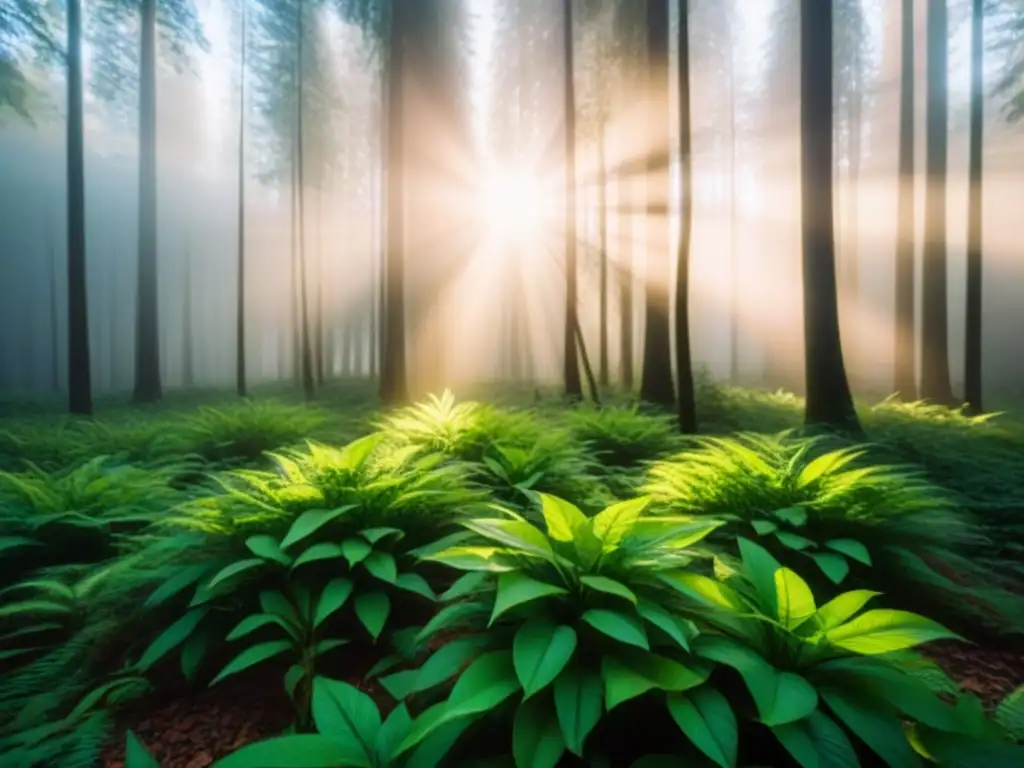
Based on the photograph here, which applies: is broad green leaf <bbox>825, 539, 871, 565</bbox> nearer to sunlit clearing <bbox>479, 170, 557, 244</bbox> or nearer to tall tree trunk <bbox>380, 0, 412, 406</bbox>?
tall tree trunk <bbox>380, 0, 412, 406</bbox>

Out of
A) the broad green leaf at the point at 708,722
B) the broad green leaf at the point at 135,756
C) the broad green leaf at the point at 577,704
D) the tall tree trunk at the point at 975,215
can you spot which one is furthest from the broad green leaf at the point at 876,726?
the tall tree trunk at the point at 975,215

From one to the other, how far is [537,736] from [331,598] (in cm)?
114

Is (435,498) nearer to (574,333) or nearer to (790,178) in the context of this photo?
(574,333)

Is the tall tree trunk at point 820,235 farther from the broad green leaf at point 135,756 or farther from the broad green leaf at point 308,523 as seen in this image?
the broad green leaf at point 135,756

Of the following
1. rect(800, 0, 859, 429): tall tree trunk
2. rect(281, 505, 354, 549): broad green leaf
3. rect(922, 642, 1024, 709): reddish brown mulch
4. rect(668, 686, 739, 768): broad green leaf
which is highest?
rect(800, 0, 859, 429): tall tree trunk

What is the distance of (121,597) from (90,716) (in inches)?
23.5

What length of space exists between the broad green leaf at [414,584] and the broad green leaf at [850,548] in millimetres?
1927

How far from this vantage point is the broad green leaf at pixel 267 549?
228 centimetres

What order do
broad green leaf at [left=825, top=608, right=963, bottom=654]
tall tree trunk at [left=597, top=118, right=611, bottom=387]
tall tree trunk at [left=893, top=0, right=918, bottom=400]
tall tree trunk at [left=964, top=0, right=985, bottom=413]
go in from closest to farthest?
broad green leaf at [left=825, top=608, right=963, bottom=654] → tall tree trunk at [left=964, top=0, right=985, bottom=413] → tall tree trunk at [left=893, top=0, right=918, bottom=400] → tall tree trunk at [left=597, top=118, right=611, bottom=387]

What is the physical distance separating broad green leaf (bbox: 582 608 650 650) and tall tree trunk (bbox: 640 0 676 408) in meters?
7.69

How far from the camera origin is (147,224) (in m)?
11.2

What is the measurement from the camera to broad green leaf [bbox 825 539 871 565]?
246 centimetres

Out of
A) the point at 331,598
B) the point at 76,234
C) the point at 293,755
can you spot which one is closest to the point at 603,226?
the point at 76,234

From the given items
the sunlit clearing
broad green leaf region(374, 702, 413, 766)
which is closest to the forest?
broad green leaf region(374, 702, 413, 766)
